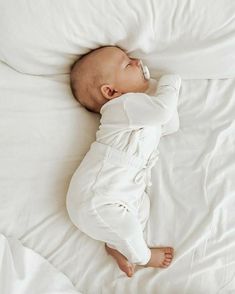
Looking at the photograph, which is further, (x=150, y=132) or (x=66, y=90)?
(x=66, y=90)

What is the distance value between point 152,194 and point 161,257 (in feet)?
0.59

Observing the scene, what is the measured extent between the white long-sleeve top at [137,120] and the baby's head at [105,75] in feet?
0.15

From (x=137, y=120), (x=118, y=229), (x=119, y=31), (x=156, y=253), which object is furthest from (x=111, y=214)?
(x=119, y=31)

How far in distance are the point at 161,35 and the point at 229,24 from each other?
18 centimetres

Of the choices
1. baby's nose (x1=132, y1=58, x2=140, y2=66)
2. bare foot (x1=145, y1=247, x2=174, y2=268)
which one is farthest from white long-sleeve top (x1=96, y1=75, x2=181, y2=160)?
bare foot (x1=145, y1=247, x2=174, y2=268)

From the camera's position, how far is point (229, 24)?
128 cm

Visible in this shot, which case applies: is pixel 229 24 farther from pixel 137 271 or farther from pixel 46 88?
pixel 137 271

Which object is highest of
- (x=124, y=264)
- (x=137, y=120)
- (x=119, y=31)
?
(x=119, y=31)

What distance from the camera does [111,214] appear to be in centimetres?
115

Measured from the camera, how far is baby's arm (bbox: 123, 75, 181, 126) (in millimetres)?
1208

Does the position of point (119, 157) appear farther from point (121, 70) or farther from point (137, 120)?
point (121, 70)

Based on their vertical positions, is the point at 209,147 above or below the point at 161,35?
below

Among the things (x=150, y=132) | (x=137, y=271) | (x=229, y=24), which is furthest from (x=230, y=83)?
(x=137, y=271)

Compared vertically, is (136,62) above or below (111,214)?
above
